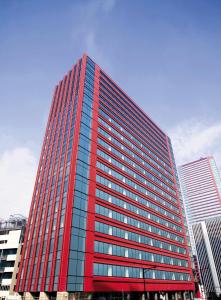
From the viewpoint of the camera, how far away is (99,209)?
49438mm

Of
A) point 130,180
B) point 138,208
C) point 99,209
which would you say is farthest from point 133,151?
point 99,209

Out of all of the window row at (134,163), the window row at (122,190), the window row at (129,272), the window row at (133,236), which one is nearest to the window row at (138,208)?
the window row at (122,190)

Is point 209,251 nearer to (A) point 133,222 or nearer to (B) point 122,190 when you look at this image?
(A) point 133,222

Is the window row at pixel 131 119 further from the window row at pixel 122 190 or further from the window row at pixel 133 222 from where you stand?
the window row at pixel 133 222

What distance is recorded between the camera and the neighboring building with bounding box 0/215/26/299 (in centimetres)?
6359

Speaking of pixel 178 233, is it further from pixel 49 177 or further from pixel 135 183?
pixel 49 177

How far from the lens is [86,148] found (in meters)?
53.4

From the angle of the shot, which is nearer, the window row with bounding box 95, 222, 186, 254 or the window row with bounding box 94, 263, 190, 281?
the window row with bounding box 94, 263, 190, 281

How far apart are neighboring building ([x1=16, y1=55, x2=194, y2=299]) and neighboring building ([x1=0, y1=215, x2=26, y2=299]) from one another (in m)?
19.8

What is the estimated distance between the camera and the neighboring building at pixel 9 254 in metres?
63.6

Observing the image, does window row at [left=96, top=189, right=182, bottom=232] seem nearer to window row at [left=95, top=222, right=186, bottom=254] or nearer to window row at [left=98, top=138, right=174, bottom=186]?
window row at [left=95, top=222, right=186, bottom=254]

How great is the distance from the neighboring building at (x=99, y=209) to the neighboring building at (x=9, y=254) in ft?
65.1

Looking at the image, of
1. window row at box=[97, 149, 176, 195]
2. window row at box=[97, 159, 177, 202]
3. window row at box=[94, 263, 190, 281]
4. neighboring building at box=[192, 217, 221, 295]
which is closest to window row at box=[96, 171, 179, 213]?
window row at box=[97, 159, 177, 202]

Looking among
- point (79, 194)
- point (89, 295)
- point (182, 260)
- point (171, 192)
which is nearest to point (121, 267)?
point (89, 295)
